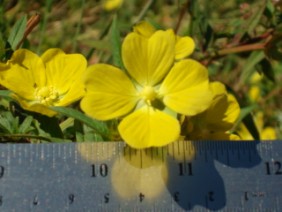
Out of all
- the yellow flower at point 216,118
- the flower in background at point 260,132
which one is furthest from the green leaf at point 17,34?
the flower in background at point 260,132

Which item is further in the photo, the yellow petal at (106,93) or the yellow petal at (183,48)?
the yellow petal at (183,48)

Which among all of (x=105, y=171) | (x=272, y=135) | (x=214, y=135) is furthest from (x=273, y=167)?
(x=272, y=135)

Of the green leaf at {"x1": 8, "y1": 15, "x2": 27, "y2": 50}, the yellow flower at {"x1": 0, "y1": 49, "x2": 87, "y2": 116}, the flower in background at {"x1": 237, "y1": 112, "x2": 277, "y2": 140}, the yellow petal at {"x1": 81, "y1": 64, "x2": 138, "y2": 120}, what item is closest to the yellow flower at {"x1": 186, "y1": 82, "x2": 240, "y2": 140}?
the yellow petal at {"x1": 81, "y1": 64, "x2": 138, "y2": 120}

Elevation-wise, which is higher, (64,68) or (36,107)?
(64,68)

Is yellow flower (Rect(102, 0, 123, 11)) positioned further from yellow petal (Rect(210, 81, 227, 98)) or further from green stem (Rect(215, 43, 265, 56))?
yellow petal (Rect(210, 81, 227, 98))

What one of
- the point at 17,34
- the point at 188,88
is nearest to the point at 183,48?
the point at 188,88

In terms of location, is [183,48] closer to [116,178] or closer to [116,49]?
[116,49]

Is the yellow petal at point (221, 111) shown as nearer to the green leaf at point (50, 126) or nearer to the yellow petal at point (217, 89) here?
the yellow petal at point (217, 89)

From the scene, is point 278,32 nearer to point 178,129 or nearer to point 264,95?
point 178,129
